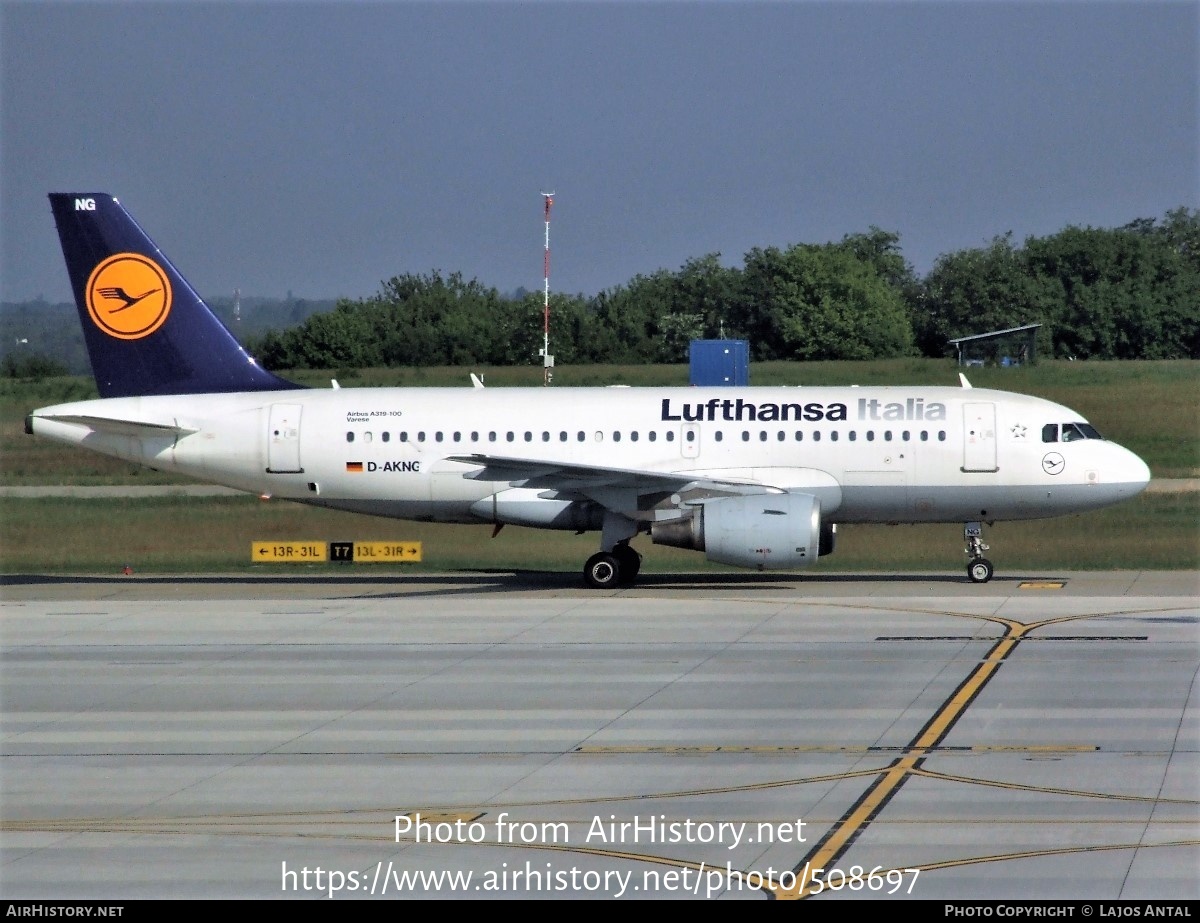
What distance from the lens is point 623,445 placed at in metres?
32.9

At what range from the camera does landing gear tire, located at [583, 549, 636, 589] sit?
32.3 metres

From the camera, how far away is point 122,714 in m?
19.3

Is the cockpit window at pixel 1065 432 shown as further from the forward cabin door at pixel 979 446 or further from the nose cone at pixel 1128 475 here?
the forward cabin door at pixel 979 446

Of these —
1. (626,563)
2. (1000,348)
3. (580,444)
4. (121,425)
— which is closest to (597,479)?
(580,444)

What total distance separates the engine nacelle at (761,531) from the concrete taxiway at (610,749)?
105 centimetres

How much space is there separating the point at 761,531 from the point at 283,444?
10.1 metres

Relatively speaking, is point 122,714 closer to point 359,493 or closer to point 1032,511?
point 359,493

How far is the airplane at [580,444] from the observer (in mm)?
31656

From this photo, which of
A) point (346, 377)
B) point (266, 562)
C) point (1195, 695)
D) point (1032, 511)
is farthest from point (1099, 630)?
point (346, 377)

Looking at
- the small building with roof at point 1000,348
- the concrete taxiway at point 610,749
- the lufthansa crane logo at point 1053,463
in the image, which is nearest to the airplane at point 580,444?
the lufthansa crane logo at point 1053,463

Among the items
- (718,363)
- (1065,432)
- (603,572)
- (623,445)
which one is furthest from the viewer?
(718,363)

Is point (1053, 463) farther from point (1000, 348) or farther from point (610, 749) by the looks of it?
point (1000, 348)

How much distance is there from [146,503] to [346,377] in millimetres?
28733

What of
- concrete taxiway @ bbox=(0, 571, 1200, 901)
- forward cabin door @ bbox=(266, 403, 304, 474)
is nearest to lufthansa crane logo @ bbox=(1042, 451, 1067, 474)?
concrete taxiway @ bbox=(0, 571, 1200, 901)
